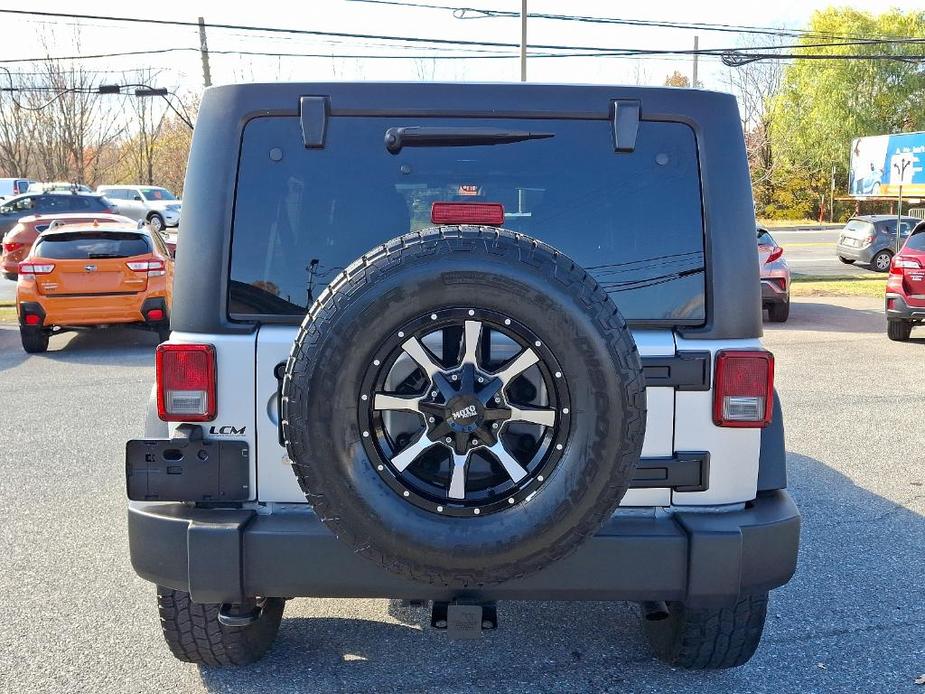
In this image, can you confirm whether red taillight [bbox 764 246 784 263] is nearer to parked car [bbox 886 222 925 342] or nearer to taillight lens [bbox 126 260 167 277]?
parked car [bbox 886 222 925 342]

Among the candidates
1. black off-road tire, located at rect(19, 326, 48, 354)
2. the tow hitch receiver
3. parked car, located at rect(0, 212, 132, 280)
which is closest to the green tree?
parked car, located at rect(0, 212, 132, 280)

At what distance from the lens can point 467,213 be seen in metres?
2.74

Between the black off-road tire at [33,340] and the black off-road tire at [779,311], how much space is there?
9885 millimetres

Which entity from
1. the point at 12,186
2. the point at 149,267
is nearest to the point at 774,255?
the point at 149,267

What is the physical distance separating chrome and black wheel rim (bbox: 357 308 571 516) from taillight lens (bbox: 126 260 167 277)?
918cm

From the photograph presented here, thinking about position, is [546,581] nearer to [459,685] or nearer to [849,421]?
[459,685]

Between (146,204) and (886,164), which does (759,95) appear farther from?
(146,204)

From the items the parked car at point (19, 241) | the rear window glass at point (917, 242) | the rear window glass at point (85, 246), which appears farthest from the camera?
the parked car at point (19, 241)

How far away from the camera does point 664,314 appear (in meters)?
2.93

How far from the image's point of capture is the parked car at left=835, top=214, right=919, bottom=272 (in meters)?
23.8

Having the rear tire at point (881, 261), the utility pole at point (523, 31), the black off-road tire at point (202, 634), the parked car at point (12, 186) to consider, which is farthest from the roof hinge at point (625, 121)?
the parked car at point (12, 186)

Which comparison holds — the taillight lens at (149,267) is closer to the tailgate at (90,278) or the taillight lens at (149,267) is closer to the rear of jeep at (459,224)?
the tailgate at (90,278)

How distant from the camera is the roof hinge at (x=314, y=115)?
2910 mm

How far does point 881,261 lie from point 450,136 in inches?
938
